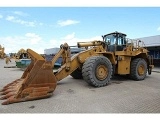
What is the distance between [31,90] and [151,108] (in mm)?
3338

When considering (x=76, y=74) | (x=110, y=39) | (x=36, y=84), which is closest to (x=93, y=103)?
(x=36, y=84)

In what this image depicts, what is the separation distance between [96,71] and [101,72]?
1.09 feet

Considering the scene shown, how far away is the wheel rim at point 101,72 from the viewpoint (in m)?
7.50

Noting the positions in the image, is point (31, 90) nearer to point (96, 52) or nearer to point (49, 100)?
point (49, 100)

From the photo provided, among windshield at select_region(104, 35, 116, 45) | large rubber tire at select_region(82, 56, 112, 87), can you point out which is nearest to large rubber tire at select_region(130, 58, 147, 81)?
windshield at select_region(104, 35, 116, 45)

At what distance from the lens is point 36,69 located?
5820 mm

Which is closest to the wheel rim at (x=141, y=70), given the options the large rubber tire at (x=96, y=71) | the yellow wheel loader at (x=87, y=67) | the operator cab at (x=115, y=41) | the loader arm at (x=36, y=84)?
the yellow wheel loader at (x=87, y=67)

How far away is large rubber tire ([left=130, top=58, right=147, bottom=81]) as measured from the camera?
9406 mm

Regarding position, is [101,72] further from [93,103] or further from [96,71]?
[93,103]

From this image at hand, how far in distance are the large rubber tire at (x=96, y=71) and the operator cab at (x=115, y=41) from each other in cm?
174

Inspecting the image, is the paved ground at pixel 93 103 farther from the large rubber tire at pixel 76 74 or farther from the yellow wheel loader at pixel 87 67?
the large rubber tire at pixel 76 74

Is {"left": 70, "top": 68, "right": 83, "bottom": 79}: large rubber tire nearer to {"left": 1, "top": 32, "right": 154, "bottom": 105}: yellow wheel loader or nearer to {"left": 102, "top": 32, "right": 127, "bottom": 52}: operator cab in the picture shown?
{"left": 1, "top": 32, "right": 154, "bottom": 105}: yellow wheel loader

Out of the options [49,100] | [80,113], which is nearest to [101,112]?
[80,113]

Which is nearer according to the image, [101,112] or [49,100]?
[101,112]
